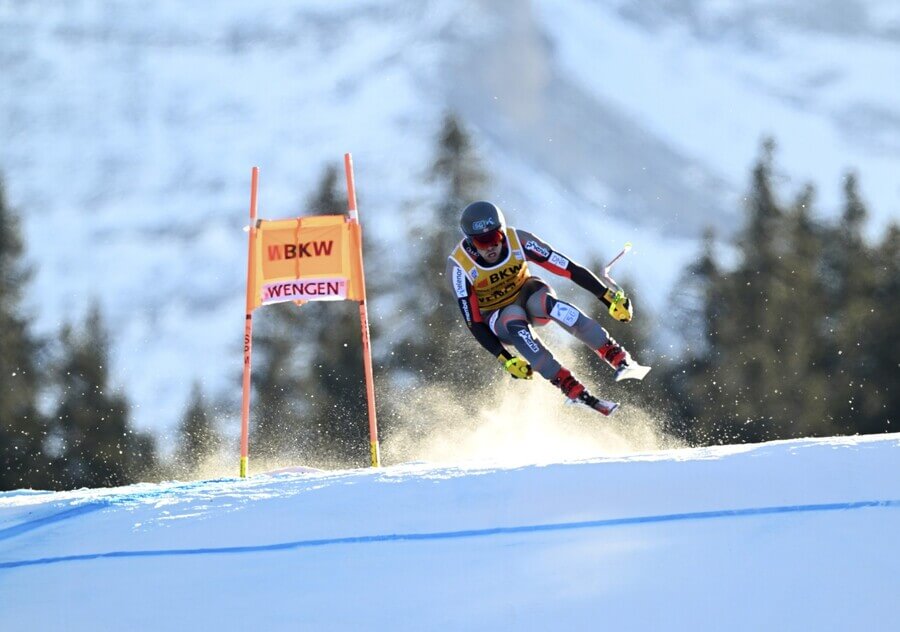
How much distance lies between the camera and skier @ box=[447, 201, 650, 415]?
7.13m

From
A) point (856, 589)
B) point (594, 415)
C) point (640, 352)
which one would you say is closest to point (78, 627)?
point (856, 589)

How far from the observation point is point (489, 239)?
7211 mm

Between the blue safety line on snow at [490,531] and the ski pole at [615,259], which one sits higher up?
the ski pole at [615,259]

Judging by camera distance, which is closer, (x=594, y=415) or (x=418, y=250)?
(x=594, y=415)

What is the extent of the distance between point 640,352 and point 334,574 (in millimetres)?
21287

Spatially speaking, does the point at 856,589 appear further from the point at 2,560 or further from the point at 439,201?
the point at 439,201

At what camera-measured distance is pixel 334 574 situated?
4.36m

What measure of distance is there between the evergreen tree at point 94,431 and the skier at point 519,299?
730 inches

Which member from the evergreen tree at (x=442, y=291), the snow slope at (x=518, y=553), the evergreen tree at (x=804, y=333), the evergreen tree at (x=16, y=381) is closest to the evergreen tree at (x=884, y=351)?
the evergreen tree at (x=804, y=333)

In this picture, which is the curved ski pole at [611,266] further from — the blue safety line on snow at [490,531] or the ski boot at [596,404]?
the blue safety line on snow at [490,531]

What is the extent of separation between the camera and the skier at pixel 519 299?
7.13 meters

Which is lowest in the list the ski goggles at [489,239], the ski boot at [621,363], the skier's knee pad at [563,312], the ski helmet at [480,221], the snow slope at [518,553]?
the snow slope at [518,553]

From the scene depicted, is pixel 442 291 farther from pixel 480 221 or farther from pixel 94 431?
pixel 480 221

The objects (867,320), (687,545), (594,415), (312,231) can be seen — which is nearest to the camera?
(687,545)
